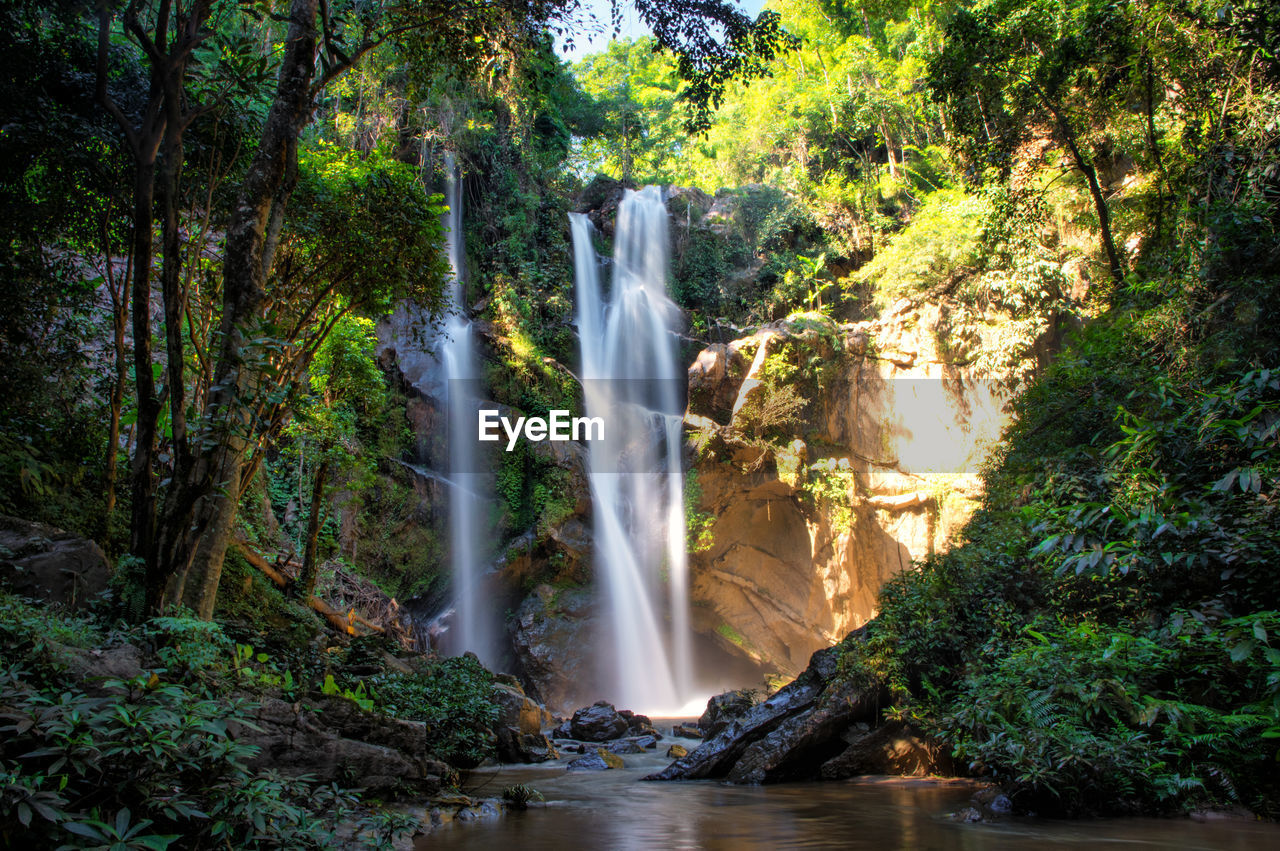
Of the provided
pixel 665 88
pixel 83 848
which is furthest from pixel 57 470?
pixel 665 88

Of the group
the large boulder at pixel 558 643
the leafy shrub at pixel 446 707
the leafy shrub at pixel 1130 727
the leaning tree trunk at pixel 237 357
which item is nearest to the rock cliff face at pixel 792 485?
the large boulder at pixel 558 643

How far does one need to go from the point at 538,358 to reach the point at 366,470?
26.9ft

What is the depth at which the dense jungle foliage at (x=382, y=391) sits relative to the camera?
3.89 meters

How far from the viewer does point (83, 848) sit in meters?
2.50

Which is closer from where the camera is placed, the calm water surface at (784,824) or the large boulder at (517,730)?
the calm water surface at (784,824)

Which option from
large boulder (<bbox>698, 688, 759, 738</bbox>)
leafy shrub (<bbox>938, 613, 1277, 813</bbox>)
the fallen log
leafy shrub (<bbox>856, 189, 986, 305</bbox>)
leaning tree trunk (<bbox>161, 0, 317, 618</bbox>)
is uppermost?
leafy shrub (<bbox>856, 189, 986, 305</bbox>)

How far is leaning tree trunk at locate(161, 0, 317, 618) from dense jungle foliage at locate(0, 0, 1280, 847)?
0.08 ft

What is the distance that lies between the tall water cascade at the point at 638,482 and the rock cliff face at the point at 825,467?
85 centimetres

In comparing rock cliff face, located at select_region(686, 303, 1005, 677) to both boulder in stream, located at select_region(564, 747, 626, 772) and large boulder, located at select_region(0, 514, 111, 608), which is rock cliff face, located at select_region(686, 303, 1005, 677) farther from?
large boulder, located at select_region(0, 514, 111, 608)

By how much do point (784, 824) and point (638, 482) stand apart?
12586mm

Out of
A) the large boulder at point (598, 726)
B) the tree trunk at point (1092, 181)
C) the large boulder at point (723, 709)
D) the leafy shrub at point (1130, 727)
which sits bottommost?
the large boulder at point (598, 726)

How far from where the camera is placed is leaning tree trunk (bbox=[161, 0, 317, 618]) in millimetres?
4688

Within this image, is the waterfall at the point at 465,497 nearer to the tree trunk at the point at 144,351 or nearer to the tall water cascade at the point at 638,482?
the tall water cascade at the point at 638,482

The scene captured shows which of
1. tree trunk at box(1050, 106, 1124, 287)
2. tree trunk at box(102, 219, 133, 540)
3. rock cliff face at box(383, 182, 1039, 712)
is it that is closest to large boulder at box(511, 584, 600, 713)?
rock cliff face at box(383, 182, 1039, 712)
